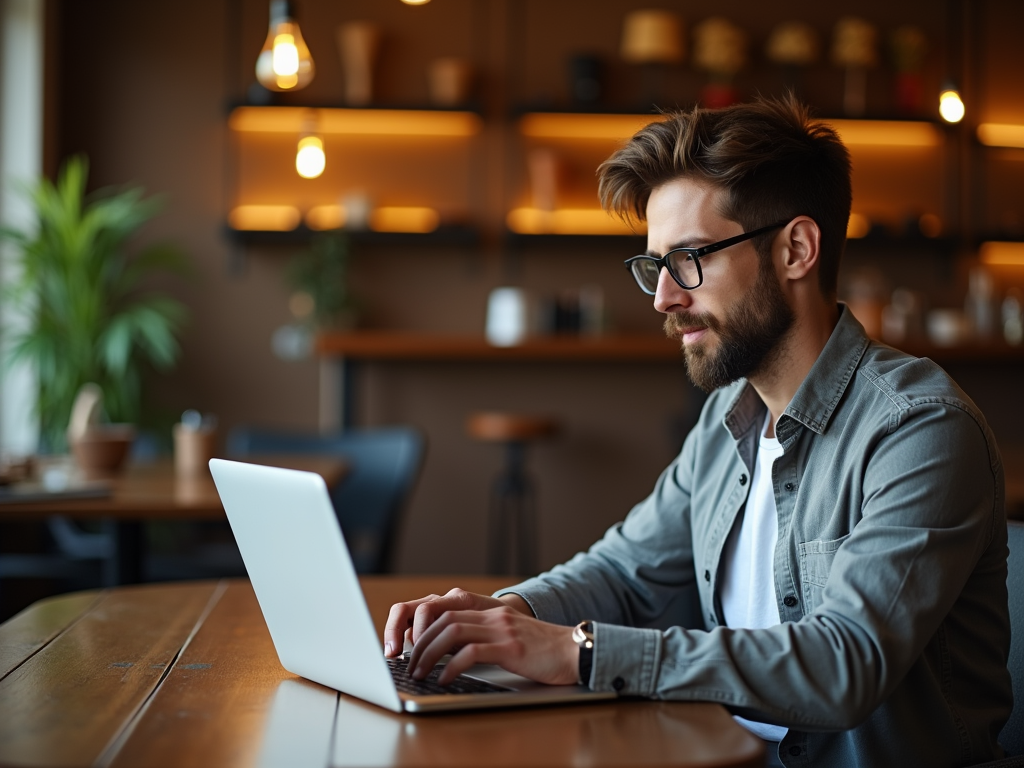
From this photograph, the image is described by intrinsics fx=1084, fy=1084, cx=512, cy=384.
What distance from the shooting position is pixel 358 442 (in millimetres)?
3766

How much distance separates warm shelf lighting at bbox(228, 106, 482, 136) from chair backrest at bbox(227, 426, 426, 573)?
196cm

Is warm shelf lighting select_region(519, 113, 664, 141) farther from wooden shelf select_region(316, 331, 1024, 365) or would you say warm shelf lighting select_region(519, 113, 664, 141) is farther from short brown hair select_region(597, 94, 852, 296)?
short brown hair select_region(597, 94, 852, 296)

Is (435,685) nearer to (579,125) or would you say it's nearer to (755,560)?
(755,560)

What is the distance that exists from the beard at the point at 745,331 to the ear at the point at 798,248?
0.02 meters

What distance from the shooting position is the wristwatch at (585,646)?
1.02m

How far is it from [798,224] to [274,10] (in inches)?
81.7

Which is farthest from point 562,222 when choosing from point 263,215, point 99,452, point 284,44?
point 99,452

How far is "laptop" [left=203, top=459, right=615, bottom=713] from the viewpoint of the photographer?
947 mm

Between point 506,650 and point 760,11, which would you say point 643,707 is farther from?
point 760,11

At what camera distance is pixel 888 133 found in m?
5.52

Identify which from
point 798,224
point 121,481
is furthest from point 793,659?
point 121,481

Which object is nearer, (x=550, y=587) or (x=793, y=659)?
(x=793, y=659)

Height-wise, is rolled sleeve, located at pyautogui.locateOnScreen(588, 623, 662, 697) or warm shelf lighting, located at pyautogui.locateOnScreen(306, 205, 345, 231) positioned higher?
warm shelf lighting, located at pyautogui.locateOnScreen(306, 205, 345, 231)

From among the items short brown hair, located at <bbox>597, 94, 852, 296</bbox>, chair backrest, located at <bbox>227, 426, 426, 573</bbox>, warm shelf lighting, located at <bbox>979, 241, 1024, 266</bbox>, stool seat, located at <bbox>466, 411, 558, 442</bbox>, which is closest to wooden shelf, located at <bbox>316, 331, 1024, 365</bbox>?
stool seat, located at <bbox>466, 411, 558, 442</bbox>
